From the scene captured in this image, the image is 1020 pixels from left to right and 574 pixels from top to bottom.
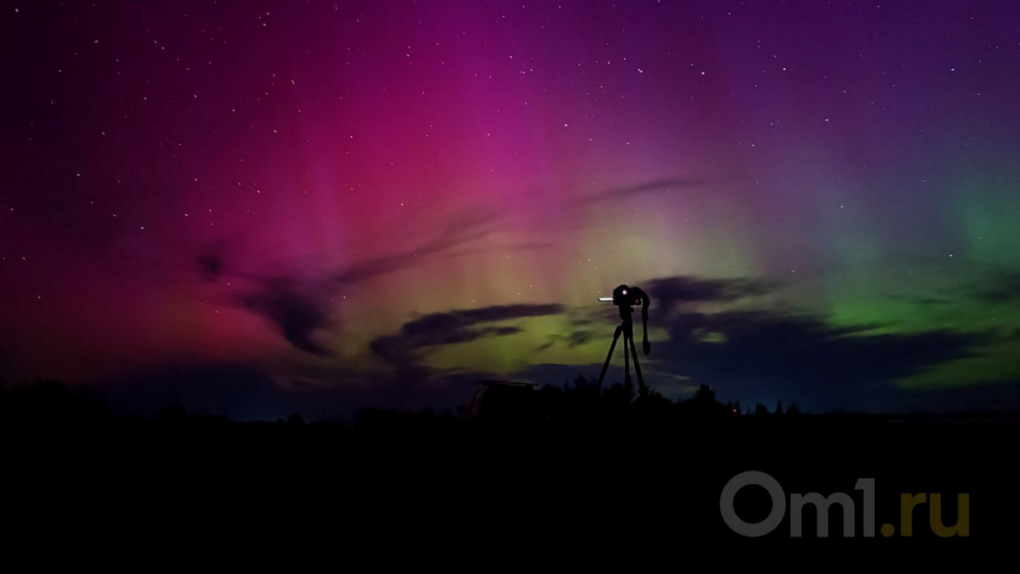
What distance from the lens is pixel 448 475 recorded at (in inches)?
454

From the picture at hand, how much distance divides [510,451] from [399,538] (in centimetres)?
822

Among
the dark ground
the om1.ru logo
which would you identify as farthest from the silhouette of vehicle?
the om1.ru logo

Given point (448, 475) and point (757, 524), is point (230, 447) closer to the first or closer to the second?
point (448, 475)

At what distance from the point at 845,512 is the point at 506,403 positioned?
33.0ft

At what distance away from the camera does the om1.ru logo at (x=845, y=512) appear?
751cm

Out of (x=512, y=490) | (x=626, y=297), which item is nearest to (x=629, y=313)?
(x=626, y=297)

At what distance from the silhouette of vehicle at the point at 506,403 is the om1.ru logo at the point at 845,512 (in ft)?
26.4

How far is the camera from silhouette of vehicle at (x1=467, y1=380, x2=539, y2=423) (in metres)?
17.5

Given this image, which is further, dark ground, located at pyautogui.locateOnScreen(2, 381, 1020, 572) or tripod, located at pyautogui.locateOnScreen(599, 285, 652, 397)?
tripod, located at pyautogui.locateOnScreen(599, 285, 652, 397)

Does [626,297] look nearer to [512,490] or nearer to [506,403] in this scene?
[506,403]

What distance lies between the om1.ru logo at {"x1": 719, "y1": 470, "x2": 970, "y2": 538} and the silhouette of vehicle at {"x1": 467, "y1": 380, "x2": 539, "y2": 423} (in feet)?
26.4

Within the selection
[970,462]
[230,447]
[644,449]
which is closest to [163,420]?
[230,447]

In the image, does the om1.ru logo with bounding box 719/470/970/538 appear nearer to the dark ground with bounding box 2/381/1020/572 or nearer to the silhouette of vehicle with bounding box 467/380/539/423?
the dark ground with bounding box 2/381/1020/572

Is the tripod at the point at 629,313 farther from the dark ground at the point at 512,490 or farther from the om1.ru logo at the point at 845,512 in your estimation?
the om1.ru logo at the point at 845,512
